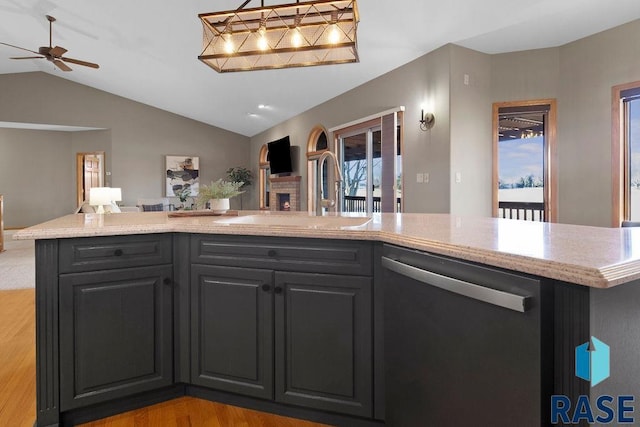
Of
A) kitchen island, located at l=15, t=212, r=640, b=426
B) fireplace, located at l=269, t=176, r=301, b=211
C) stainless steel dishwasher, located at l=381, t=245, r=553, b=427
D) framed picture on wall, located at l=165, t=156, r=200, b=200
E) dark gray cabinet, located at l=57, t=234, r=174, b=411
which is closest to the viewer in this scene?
stainless steel dishwasher, located at l=381, t=245, r=553, b=427

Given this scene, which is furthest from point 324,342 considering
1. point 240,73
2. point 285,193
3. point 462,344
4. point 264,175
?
point 264,175

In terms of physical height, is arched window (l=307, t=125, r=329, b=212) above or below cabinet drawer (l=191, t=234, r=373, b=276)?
above

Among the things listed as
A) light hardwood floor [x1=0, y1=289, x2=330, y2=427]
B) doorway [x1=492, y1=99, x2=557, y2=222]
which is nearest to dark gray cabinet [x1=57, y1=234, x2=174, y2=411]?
light hardwood floor [x1=0, y1=289, x2=330, y2=427]

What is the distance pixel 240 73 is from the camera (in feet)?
20.2

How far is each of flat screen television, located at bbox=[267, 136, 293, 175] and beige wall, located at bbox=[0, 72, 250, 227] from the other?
2.48 meters

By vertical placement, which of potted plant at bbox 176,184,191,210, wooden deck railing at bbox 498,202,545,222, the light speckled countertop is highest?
potted plant at bbox 176,184,191,210

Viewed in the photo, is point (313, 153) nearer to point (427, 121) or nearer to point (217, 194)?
point (427, 121)

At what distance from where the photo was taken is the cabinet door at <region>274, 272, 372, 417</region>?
1.61 meters

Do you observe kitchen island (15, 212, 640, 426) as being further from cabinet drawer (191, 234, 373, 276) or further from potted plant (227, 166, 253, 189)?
potted plant (227, 166, 253, 189)

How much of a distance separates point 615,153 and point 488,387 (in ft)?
12.9

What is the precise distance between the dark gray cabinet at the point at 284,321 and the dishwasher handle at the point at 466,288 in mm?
274

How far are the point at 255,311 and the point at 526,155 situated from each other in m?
4.11

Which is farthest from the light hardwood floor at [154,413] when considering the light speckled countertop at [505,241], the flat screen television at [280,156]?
the flat screen television at [280,156]

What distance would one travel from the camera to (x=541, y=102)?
Answer: 4.39 meters
